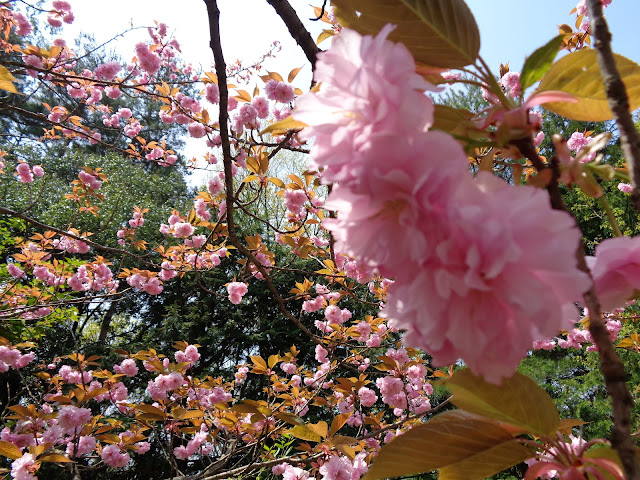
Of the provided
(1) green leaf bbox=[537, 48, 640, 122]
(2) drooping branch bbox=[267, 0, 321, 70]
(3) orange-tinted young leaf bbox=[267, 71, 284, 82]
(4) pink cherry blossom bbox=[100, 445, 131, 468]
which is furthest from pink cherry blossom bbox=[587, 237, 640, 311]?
(4) pink cherry blossom bbox=[100, 445, 131, 468]

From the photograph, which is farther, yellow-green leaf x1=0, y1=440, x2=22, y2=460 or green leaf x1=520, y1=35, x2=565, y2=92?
yellow-green leaf x1=0, y1=440, x2=22, y2=460

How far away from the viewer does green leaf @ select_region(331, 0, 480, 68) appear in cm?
35

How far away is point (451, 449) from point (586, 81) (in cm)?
37

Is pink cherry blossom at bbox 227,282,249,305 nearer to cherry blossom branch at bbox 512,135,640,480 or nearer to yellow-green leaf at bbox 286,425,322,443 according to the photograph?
yellow-green leaf at bbox 286,425,322,443

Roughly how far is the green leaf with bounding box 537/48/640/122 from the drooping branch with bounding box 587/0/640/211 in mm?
77

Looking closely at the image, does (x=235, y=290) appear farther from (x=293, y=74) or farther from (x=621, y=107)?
(x=621, y=107)

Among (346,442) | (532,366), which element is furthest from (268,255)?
(532,366)

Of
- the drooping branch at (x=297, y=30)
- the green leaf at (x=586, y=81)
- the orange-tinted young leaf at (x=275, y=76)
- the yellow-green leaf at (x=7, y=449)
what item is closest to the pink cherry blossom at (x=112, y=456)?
the yellow-green leaf at (x=7, y=449)

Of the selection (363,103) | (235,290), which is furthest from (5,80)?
(235,290)

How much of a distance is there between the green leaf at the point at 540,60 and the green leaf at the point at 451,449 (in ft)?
1.15

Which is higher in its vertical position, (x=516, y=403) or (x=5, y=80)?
(x=5, y=80)

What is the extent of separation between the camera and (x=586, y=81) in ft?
1.19

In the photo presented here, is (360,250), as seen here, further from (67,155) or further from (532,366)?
(67,155)

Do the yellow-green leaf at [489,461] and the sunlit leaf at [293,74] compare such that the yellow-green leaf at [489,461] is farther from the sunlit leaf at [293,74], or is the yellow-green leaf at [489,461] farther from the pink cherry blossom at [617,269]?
the sunlit leaf at [293,74]
